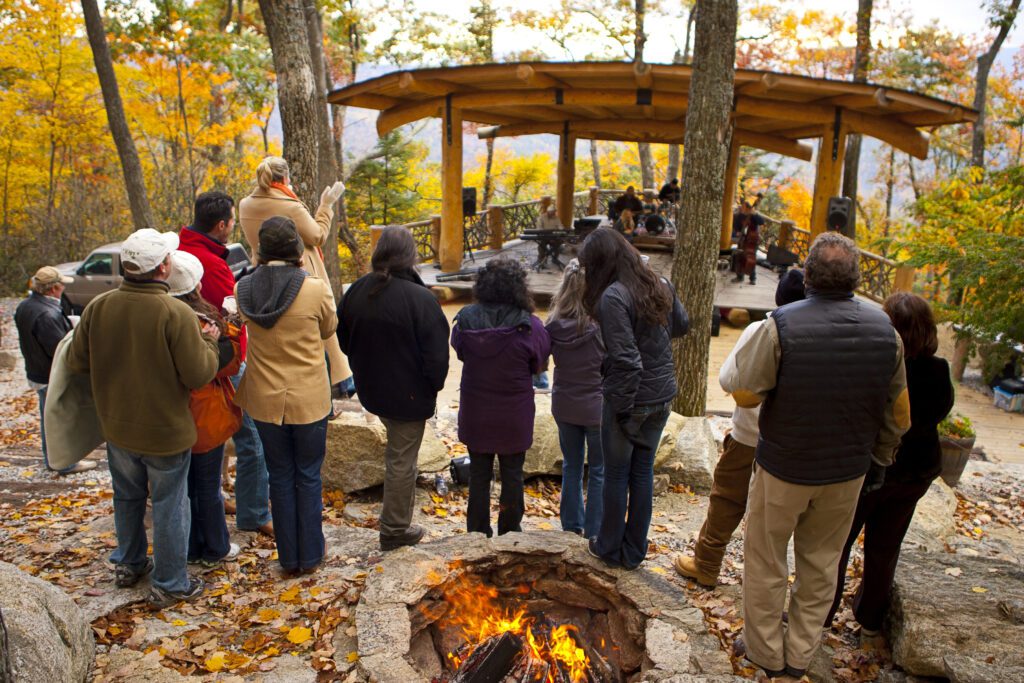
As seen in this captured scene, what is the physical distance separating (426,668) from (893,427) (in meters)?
2.30

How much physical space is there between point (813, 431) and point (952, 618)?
1.28 meters

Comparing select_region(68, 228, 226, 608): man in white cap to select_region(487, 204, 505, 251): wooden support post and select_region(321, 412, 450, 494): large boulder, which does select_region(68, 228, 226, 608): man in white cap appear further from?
select_region(487, 204, 505, 251): wooden support post

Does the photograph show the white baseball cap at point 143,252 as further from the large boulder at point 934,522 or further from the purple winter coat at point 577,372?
the large boulder at point 934,522

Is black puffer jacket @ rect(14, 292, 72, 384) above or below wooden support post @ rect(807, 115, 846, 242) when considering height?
below

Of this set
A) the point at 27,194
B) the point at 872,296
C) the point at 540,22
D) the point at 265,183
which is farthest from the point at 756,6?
the point at 265,183

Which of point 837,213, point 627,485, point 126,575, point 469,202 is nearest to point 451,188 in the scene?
point 469,202

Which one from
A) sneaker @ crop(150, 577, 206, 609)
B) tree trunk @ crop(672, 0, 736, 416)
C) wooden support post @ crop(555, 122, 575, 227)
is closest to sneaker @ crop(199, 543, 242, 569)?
sneaker @ crop(150, 577, 206, 609)

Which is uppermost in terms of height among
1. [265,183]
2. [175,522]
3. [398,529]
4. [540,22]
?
[540,22]

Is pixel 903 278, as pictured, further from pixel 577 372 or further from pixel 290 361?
pixel 290 361

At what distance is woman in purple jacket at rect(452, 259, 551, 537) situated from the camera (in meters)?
3.70

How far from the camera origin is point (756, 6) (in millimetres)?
25859

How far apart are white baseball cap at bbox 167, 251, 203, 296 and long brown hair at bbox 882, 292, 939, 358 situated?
320cm

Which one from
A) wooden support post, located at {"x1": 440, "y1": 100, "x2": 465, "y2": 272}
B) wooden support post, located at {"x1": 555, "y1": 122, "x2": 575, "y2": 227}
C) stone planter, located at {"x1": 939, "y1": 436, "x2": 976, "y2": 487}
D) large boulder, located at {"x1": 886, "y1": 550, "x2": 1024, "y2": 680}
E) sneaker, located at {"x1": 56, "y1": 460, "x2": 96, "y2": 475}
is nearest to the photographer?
large boulder, located at {"x1": 886, "y1": 550, "x2": 1024, "y2": 680}

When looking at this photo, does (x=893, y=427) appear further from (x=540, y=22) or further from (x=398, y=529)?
(x=540, y=22)
